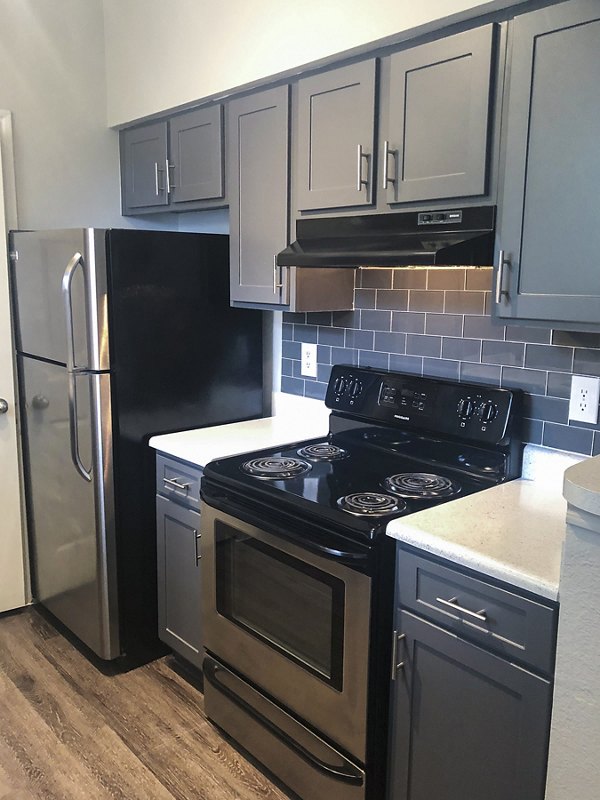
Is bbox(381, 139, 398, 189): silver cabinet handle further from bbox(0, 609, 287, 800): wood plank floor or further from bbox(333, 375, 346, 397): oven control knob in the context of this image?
bbox(0, 609, 287, 800): wood plank floor

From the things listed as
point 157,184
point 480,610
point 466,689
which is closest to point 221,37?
point 157,184

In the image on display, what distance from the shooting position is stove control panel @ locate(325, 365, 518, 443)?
6.89 feet

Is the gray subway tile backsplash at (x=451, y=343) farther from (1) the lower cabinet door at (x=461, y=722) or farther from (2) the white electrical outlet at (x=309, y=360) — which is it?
(1) the lower cabinet door at (x=461, y=722)

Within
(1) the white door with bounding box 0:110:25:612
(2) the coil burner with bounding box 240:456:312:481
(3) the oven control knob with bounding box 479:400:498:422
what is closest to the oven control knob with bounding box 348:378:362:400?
(2) the coil burner with bounding box 240:456:312:481

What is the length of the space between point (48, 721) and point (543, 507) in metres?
1.85

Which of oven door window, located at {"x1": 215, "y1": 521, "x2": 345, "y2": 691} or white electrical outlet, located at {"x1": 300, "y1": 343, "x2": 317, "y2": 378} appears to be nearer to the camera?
oven door window, located at {"x1": 215, "y1": 521, "x2": 345, "y2": 691}

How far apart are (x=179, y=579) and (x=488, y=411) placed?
1.29 meters

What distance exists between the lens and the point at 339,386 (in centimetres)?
259

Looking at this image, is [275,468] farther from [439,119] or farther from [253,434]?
[439,119]

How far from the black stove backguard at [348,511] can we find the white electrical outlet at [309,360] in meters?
0.22

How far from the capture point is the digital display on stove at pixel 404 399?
2312 millimetres

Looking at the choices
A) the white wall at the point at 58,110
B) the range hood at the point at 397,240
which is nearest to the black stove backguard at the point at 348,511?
the range hood at the point at 397,240

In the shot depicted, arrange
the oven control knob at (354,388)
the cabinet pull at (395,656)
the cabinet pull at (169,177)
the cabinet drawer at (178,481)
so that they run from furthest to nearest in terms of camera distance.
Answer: the cabinet pull at (169,177) < the oven control knob at (354,388) < the cabinet drawer at (178,481) < the cabinet pull at (395,656)

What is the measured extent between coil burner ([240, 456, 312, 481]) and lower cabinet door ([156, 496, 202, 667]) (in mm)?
354
